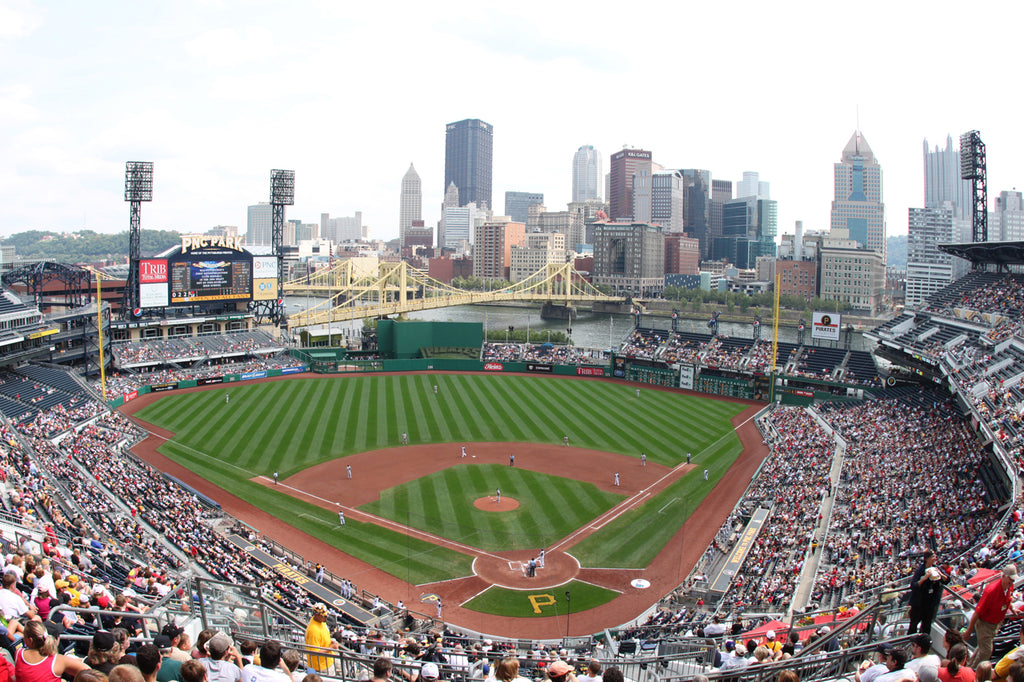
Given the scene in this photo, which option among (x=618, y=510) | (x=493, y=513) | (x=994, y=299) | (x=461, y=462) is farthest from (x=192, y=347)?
(x=994, y=299)

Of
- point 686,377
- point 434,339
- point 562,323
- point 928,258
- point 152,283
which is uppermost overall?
point 928,258

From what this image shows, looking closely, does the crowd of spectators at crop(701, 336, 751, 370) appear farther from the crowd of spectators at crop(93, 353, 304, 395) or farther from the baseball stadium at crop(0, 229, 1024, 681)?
the crowd of spectators at crop(93, 353, 304, 395)

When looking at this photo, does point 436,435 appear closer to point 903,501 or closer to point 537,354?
point 537,354

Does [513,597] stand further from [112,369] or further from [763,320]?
[763,320]

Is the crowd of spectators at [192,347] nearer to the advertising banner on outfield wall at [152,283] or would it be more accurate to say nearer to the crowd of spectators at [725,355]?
the advertising banner on outfield wall at [152,283]

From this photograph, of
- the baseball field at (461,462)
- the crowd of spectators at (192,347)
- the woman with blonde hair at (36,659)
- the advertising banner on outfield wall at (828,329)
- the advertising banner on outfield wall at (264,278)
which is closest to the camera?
the woman with blonde hair at (36,659)

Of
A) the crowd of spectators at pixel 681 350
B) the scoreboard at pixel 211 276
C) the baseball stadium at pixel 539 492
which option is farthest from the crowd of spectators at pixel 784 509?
the scoreboard at pixel 211 276

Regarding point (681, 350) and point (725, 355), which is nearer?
point (725, 355)

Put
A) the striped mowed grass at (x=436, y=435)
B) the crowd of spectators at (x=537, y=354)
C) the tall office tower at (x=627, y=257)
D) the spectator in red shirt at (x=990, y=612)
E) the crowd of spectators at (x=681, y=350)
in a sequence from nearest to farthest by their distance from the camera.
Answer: the spectator in red shirt at (x=990, y=612) → the striped mowed grass at (x=436, y=435) → the crowd of spectators at (x=681, y=350) → the crowd of spectators at (x=537, y=354) → the tall office tower at (x=627, y=257)
